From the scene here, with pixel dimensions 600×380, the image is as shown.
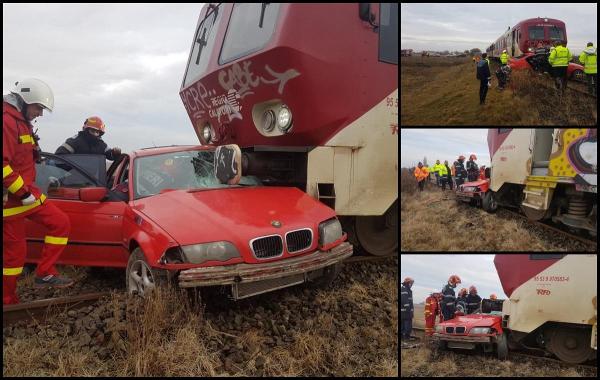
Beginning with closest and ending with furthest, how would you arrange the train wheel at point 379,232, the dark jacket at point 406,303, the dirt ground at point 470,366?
the dark jacket at point 406,303, the dirt ground at point 470,366, the train wheel at point 379,232

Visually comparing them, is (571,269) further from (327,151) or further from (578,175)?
(327,151)

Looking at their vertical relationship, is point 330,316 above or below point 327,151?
below

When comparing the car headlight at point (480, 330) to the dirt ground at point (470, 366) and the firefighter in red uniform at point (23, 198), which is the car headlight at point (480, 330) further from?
the firefighter in red uniform at point (23, 198)

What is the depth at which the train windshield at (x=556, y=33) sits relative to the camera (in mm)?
5725

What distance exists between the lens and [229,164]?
15.1ft

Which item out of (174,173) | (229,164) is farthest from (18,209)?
(229,164)

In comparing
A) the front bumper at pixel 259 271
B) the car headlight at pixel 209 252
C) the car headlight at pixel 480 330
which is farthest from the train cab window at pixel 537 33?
the car headlight at pixel 209 252

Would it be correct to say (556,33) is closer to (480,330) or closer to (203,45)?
(480,330)

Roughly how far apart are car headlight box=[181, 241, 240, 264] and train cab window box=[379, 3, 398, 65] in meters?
2.78

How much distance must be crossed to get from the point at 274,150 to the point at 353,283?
5.69 ft

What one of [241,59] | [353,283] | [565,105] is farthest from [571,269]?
[241,59]

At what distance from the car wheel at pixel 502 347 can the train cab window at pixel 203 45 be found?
15.4 ft

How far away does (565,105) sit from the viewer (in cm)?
308

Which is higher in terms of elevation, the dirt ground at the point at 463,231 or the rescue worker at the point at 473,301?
the dirt ground at the point at 463,231
